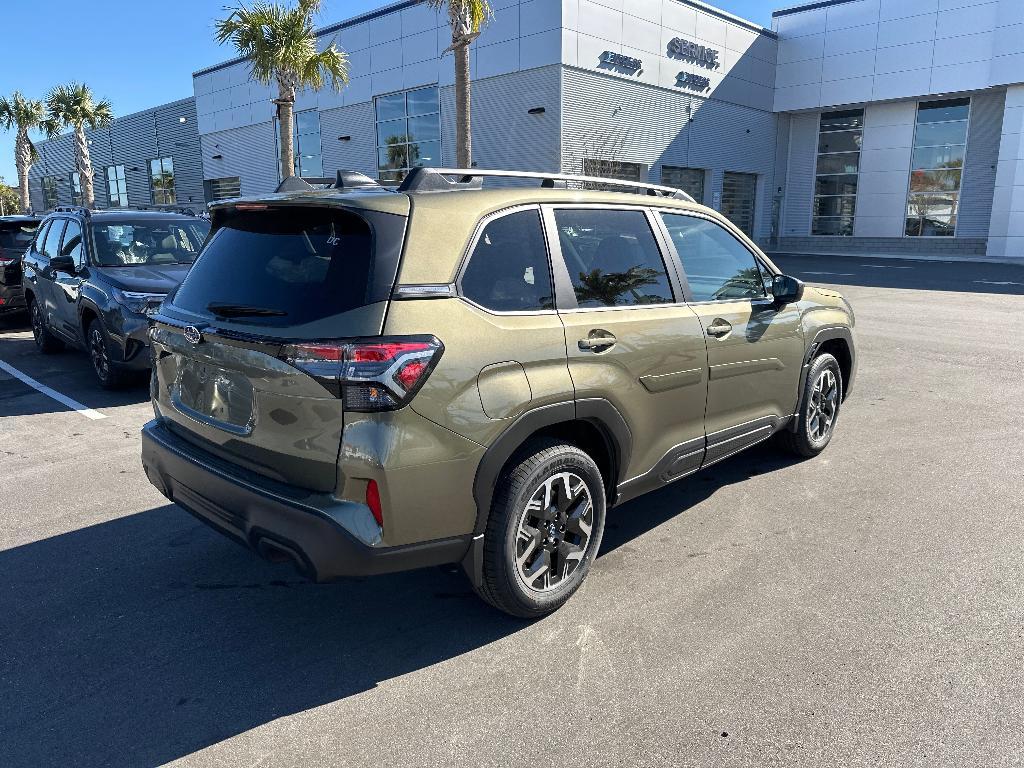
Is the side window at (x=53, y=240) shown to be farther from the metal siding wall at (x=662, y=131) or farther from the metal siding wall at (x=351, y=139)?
the metal siding wall at (x=351, y=139)

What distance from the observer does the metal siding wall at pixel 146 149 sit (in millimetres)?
41656

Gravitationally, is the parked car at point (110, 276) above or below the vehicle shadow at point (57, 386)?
above

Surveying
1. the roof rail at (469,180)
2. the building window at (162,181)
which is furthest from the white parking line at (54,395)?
the building window at (162,181)

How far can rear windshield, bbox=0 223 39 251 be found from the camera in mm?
11195

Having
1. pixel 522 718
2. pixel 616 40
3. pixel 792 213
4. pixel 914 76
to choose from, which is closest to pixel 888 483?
pixel 522 718

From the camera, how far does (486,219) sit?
2.96 meters

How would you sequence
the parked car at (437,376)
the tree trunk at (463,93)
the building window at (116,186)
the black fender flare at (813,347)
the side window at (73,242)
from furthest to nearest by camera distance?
the building window at (116,186) < the tree trunk at (463,93) < the side window at (73,242) < the black fender flare at (813,347) < the parked car at (437,376)

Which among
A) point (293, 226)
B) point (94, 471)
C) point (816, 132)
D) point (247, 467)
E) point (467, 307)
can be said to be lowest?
point (94, 471)

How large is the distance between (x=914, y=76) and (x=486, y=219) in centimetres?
3462

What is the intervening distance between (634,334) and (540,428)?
74 cm

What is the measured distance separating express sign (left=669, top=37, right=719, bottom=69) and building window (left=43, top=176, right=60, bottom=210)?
5063 centimetres

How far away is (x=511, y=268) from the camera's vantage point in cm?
302

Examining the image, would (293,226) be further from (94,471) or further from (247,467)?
(94,471)

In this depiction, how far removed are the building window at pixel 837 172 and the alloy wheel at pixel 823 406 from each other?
1291 inches
